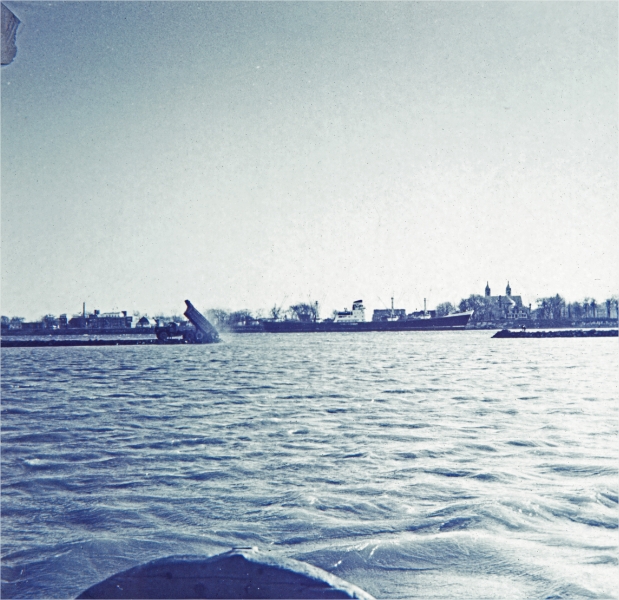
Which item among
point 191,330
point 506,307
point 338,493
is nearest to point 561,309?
point 506,307

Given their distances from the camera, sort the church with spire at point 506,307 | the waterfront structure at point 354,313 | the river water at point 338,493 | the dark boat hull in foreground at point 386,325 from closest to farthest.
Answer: the river water at point 338,493, the dark boat hull in foreground at point 386,325, the church with spire at point 506,307, the waterfront structure at point 354,313

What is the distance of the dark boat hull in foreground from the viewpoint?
10044 centimetres

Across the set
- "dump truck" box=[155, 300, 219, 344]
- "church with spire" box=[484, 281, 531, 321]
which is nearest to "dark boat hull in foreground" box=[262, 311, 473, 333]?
"church with spire" box=[484, 281, 531, 321]

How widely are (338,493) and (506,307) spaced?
122 metres

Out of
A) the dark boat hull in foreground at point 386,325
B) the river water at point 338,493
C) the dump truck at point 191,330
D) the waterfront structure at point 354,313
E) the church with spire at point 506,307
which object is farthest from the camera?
the waterfront structure at point 354,313

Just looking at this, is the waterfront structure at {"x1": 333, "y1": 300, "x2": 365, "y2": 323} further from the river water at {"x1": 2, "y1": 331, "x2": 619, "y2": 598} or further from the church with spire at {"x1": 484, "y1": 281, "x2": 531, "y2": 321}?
the river water at {"x1": 2, "y1": 331, "x2": 619, "y2": 598}

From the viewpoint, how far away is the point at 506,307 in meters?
121

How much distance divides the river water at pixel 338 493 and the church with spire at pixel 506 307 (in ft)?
349

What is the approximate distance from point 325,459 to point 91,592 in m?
5.17

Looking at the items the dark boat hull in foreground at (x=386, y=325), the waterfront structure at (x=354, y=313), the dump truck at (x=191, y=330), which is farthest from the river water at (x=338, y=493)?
the waterfront structure at (x=354, y=313)

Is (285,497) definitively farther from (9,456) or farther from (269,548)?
(9,456)

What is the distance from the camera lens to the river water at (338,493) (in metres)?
3.89

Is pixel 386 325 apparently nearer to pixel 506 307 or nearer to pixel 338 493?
pixel 506 307

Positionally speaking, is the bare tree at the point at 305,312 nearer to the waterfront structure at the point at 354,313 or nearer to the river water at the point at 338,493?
the waterfront structure at the point at 354,313
